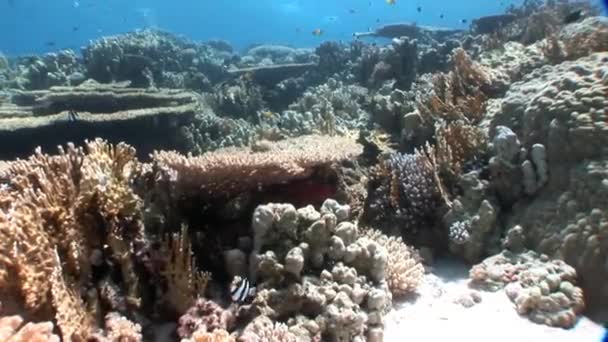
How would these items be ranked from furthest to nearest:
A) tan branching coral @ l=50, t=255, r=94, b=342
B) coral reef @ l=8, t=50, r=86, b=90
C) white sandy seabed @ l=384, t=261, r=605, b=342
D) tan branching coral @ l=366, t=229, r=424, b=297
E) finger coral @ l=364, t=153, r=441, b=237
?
coral reef @ l=8, t=50, r=86, b=90 → finger coral @ l=364, t=153, r=441, b=237 → tan branching coral @ l=366, t=229, r=424, b=297 → white sandy seabed @ l=384, t=261, r=605, b=342 → tan branching coral @ l=50, t=255, r=94, b=342

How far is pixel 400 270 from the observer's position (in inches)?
201

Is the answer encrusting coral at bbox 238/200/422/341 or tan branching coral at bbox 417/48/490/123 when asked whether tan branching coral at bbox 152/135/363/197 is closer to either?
encrusting coral at bbox 238/200/422/341

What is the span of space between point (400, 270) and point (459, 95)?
459 centimetres

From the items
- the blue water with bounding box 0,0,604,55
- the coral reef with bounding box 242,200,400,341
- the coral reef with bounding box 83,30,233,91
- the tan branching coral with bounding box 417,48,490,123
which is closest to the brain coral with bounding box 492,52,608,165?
the tan branching coral with bounding box 417,48,490,123

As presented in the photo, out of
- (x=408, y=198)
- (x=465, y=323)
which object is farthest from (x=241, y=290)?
(x=408, y=198)

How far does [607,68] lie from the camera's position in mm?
5703

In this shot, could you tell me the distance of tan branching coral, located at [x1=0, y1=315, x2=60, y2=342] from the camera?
2.65m

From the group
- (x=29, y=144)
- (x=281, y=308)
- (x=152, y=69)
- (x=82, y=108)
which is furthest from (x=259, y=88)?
(x=281, y=308)

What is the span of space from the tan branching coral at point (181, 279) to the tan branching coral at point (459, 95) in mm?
5353

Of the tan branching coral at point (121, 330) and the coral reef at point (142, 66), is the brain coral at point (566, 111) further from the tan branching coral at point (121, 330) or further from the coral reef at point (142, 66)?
the coral reef at point (142, 66)

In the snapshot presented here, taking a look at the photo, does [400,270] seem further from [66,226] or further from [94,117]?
[94,117]

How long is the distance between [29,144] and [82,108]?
1.79 m

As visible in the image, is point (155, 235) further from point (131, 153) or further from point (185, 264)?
point (131, 153)

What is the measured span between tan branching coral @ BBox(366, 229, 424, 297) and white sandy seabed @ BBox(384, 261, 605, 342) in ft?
0.47
